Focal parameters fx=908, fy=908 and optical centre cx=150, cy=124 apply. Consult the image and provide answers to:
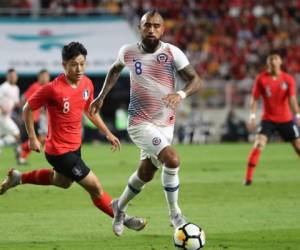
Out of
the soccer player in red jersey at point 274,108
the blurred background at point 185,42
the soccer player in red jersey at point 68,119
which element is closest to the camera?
the soccer player in red jersey at point 68,119

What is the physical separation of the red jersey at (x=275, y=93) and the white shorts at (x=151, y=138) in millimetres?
6665

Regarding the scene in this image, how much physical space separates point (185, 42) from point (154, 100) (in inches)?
1041

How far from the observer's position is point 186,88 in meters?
10.1

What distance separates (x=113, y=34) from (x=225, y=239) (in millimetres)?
26711

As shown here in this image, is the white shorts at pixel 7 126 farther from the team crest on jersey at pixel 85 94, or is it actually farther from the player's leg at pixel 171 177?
the player's leg at pixel 171 177

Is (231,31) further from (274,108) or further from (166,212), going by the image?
(166,212)

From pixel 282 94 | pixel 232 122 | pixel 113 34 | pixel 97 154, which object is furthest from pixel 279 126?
pixel 113 34

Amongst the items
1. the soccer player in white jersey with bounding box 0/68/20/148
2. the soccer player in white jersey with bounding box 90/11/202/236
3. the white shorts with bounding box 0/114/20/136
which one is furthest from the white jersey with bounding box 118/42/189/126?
the white shorts with bounding box 0/114/20/136

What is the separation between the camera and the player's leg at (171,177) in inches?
392

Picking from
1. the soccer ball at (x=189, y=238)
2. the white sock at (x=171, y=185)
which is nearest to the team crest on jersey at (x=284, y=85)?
the white sock at (x=171, y=185)

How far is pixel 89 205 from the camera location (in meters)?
13.6

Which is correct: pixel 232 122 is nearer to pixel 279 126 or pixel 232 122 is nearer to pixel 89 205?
pixel 279 126

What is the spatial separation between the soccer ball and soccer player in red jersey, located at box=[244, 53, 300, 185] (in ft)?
25.1

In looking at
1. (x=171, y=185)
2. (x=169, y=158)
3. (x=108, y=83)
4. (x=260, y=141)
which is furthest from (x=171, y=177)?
(x=260, y=141)
